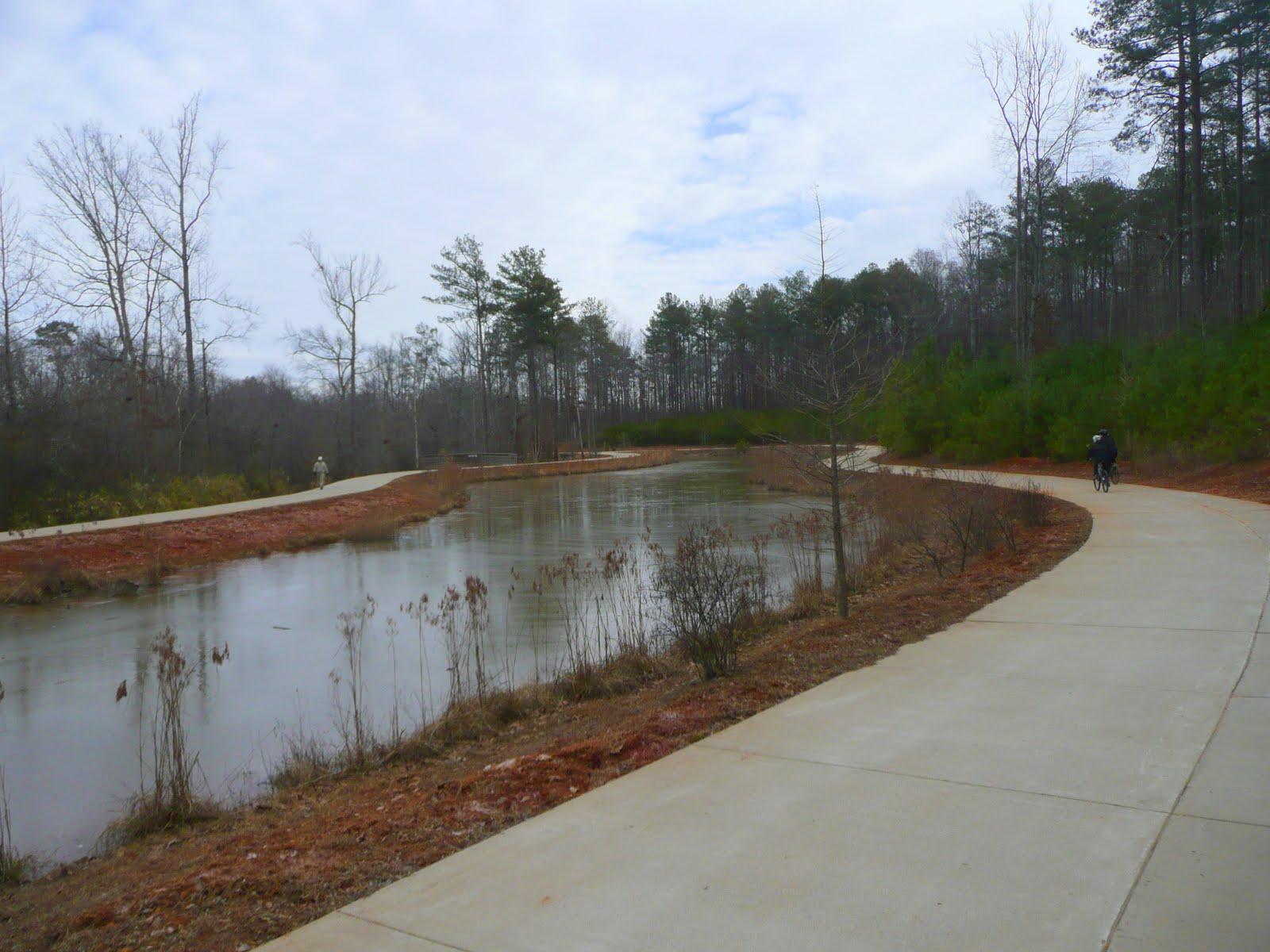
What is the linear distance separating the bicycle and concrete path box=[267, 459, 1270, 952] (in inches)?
655

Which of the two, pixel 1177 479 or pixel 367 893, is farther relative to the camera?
pixel 1177 479

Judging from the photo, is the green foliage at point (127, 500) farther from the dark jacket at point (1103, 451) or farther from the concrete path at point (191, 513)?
the dark jacket at point (1103, 451)

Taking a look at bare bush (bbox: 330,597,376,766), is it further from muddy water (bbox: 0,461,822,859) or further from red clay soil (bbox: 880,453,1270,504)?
red clay soil (bbox: 880,453,1270,504)

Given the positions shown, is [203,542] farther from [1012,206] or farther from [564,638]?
[1012,206]

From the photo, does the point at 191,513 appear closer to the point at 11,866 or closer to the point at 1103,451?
the point at 11,866

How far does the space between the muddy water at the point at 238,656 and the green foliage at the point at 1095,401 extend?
1192cm

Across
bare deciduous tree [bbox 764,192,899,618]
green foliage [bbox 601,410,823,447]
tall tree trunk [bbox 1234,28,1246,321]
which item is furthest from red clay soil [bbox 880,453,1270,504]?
green foliage [bbox 601,410,823,447]

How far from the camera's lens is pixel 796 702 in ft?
20.3

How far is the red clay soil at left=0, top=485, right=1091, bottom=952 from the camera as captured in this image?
12.1 feet

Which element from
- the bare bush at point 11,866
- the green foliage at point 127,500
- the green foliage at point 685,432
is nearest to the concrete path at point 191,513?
the green foliage at point 127,500

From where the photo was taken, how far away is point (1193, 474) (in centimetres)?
2295

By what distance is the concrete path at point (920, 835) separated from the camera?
320cm

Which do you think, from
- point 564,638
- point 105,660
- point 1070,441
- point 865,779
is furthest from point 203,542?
point 1070,441

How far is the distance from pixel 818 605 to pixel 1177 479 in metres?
16.4
